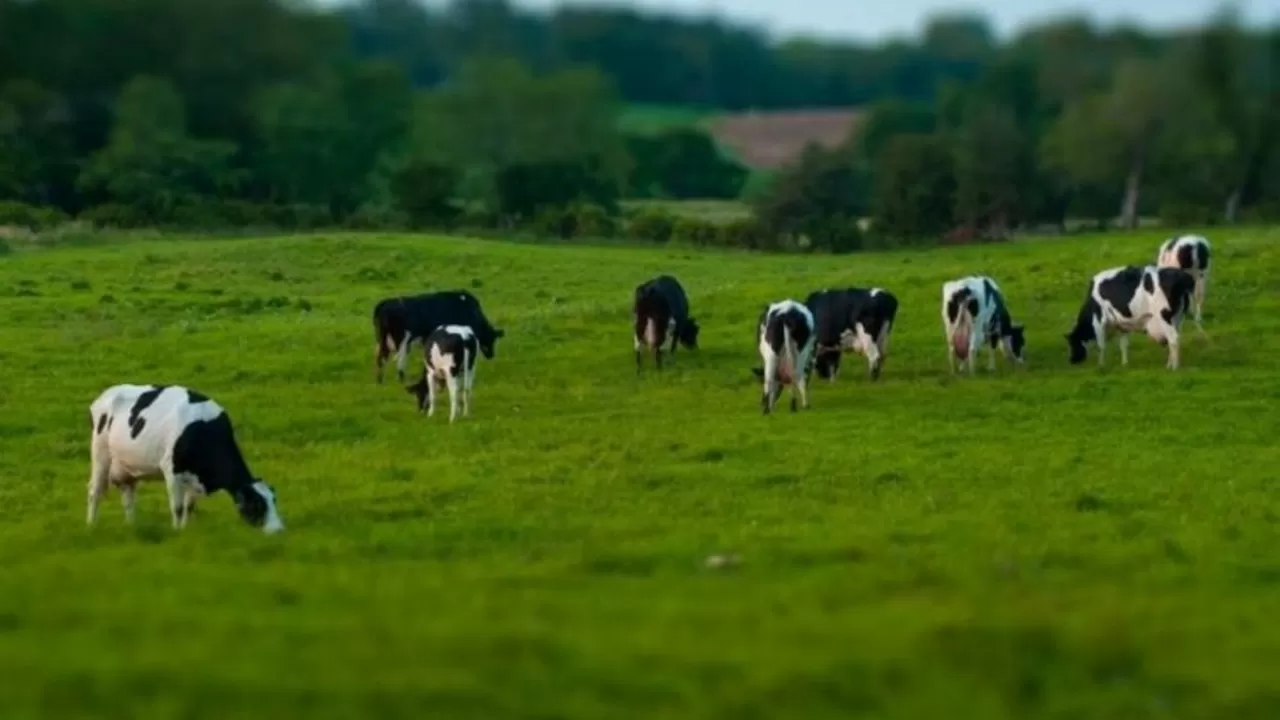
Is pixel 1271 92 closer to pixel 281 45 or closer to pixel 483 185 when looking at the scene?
pixel 483 185

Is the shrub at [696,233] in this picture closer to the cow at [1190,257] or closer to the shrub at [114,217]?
the shrub at [114,217]

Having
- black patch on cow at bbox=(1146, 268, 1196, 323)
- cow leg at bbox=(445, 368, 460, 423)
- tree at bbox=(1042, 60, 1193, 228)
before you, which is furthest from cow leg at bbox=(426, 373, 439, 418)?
tree at bbox=(1042, 60, 1193, 228)

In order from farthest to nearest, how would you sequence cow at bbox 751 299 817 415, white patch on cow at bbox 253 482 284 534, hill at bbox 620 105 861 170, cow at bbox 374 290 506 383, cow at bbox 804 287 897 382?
1. hill at bbox 620 105 861 170
2. cow at bbox 374 290 506 383
3. cow at bbox 804 287 897 382
4. cow at bbox 751 299 817 415
5. white patch on cow at bbox 253 482 284 534

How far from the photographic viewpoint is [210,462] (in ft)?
62.7

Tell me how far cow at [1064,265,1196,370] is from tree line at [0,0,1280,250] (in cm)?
3599

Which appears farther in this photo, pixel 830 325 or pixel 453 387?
pixel 830 325

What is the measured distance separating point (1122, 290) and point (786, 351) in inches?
265

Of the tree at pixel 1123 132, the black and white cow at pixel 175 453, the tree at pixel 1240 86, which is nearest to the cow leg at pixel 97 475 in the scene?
the black and white cow at pixel 175 453

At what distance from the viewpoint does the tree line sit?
246 feet

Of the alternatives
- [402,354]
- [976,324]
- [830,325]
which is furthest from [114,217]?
[976,324]

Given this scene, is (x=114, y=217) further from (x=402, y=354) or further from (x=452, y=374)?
(x=452, y=374)

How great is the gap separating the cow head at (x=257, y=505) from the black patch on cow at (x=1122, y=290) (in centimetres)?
1643

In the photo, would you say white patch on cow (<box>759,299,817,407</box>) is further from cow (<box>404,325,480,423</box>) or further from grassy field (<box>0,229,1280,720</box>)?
cow (<box>404,325,480,423</box>)

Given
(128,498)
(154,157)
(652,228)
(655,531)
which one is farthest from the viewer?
(154,157)
